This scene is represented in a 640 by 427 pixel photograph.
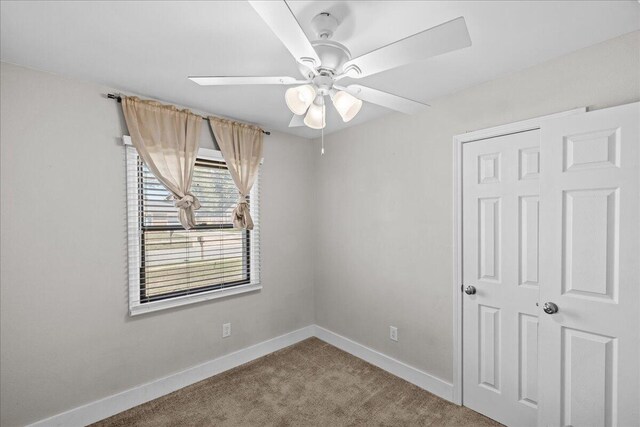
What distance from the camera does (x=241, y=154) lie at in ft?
9.55

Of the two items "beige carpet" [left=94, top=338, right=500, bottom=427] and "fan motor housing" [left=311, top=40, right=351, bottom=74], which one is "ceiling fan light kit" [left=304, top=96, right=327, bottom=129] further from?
"beige carpet" [left=94, top=338, right=500, bottom=427]

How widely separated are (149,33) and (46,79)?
997mm

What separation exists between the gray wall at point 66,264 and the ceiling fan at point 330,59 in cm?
133

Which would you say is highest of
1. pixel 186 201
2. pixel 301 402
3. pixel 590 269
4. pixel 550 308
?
pixel 186 201

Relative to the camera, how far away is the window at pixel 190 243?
7.84 feet

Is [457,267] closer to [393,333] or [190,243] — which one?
[393,333]

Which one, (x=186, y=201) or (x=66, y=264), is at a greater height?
(x=186, y=201)

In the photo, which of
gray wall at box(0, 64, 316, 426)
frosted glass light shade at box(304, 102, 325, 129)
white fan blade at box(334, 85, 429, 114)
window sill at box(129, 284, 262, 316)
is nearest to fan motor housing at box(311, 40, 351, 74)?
white fan blade at box(334, 85, 429, 114)

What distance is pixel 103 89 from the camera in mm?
2221

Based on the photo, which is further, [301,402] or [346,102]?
[301,402]

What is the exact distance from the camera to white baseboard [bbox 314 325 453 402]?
2453 mm

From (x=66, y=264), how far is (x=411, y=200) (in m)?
2.63

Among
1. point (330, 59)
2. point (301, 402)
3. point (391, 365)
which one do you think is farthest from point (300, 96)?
point (391, 365)

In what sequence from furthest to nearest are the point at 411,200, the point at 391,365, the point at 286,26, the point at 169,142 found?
the point at 391,365 < the point at 411,200 < the point at 169,142 < the point at 286,26
